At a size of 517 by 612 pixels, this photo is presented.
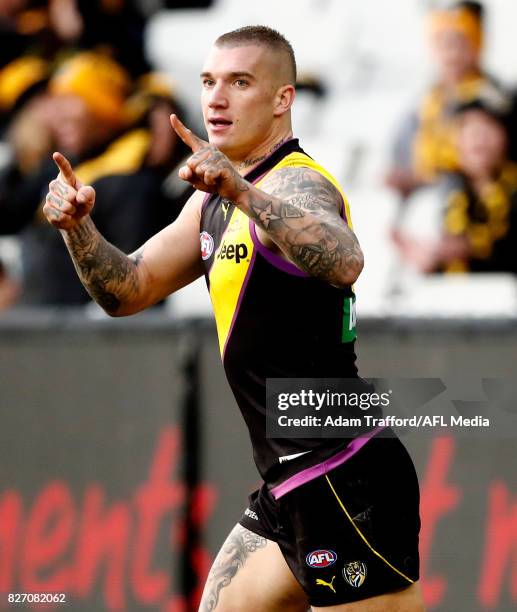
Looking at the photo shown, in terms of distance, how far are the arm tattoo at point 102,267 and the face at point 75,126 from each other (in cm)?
444

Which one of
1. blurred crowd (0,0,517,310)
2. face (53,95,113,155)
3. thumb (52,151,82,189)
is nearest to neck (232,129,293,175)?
thumb (52,151,82,189)

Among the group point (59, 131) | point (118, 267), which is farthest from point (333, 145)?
point (118, 267)

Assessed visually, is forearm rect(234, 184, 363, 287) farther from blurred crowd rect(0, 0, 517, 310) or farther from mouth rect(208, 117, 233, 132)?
blurred crowd rect(0, 0, 517, 310)

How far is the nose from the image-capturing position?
459 cm

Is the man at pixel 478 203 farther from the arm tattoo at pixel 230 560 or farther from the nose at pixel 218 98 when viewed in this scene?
the nose at pixel 218 98

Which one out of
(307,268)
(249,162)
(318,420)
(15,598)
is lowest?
(15,598)

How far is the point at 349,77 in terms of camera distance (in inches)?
381

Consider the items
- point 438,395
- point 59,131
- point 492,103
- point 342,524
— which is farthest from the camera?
point 59,131

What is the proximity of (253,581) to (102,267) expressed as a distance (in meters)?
1.29

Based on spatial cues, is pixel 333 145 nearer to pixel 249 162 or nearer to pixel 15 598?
pixel 15 598

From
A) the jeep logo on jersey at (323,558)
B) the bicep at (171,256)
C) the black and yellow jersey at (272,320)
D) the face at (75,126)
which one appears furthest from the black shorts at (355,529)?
the face at (75,126)

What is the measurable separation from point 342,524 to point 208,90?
1.60m

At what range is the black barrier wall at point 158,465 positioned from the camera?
729 cm

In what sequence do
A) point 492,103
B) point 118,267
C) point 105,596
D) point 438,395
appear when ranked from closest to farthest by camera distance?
point 118,267 < point 438,395 < point 105,596 < point 492,103
